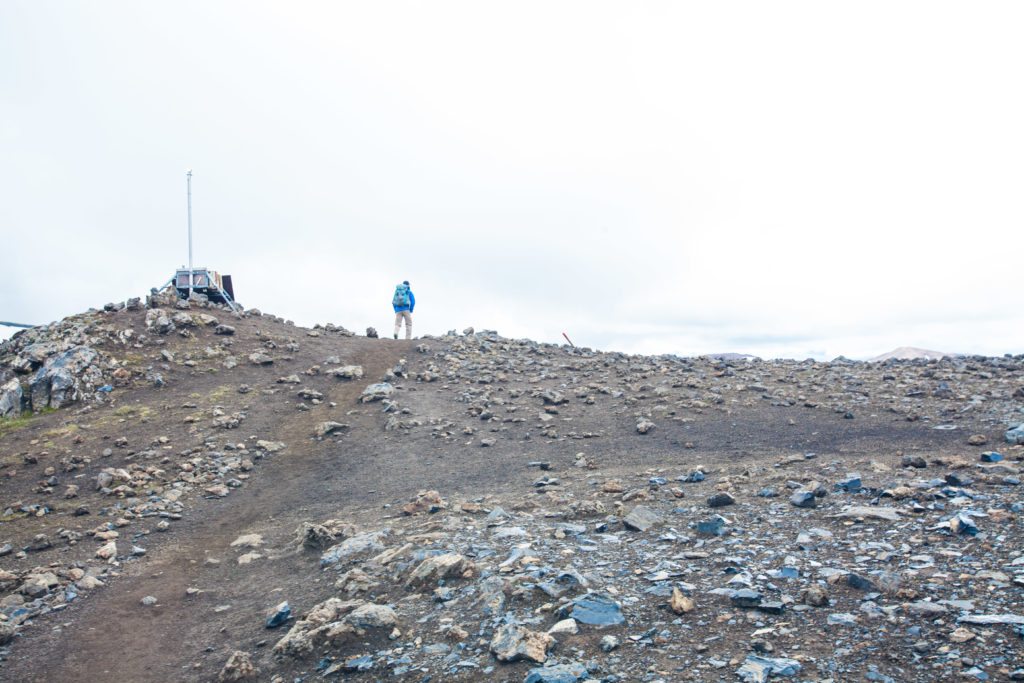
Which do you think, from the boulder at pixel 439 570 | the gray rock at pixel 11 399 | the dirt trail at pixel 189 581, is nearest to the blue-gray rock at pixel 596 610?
the boulder at pixel 439 570

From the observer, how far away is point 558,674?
4.92 m

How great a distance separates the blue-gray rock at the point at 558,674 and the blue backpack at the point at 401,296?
2138 cm

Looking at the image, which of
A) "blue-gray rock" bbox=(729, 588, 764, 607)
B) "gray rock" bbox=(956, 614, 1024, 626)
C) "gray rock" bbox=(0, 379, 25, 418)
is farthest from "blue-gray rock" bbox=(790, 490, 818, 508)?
"gray rock" bbox=(0, 379, 25, 418)

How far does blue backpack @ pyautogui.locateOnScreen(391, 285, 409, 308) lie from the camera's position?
82.9ft

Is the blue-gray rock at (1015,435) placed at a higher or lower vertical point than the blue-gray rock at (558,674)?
higher

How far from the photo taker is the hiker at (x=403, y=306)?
25.3 metres

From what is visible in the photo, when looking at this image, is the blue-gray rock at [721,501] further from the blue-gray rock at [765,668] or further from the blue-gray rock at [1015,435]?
the blue-gray rock at [1015,435]

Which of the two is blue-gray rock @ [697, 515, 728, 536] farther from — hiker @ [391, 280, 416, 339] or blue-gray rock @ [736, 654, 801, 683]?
hiker @ [391, 280, 416, 339]

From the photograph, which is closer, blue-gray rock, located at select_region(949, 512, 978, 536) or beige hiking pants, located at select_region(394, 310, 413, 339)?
blue-gray rock, located at select_region(949, 512, 978, 536)

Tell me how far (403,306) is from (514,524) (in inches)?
712

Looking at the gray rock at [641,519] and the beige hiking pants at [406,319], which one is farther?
the beige hiking pants at [406,319]

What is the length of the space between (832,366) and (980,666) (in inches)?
669

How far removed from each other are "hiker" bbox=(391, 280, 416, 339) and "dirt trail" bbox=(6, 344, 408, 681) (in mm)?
11342

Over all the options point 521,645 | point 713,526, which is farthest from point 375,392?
point 521,645
